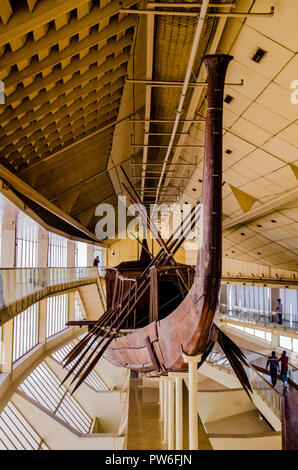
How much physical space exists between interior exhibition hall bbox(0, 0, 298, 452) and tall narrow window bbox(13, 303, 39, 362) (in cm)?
10

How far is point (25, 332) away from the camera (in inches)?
627

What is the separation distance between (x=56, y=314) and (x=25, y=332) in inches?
232

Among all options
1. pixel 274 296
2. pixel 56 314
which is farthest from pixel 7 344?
pixel 274 296

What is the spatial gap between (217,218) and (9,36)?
3.36m

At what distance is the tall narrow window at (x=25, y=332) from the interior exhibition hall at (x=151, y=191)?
10 centimetres

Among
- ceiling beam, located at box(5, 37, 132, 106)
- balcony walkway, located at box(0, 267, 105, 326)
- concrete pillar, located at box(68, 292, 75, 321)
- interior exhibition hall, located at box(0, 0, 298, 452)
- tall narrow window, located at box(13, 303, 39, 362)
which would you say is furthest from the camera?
concrete pillar, located at box(68, 292, 75, 321)

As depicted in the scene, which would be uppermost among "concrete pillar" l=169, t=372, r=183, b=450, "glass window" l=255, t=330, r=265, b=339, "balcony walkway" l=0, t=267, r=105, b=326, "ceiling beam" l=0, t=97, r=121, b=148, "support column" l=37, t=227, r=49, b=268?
"ceiling beam" l=0, t=97, r=121, b=148

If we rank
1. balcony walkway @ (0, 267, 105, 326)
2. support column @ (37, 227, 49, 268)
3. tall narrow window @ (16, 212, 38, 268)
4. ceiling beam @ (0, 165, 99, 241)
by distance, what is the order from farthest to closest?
support column @ (37, 227, 49, 268), tall narrow window @ (16, 212, 38, 268), ceiling beam @ (0, 165, 99, 241), balcony walkway @ (0, 267, 105, 326)

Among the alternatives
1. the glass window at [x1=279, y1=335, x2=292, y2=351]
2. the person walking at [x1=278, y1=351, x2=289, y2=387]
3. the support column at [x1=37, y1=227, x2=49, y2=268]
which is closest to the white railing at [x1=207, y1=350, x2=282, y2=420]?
→ the person walking at [x1=278, y1=351, x2=289, y2=387]

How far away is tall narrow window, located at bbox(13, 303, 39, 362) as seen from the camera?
1464 centimetres

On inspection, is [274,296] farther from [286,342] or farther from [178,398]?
[178,398]

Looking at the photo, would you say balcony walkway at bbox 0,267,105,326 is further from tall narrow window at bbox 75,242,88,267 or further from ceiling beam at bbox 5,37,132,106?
tall narrow window at bbox 75,242,88,267

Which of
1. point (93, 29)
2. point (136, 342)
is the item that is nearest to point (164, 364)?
point (136, 342)

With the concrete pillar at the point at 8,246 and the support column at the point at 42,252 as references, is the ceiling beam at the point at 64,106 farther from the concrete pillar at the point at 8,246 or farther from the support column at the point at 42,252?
the support column at the point at 42,252
